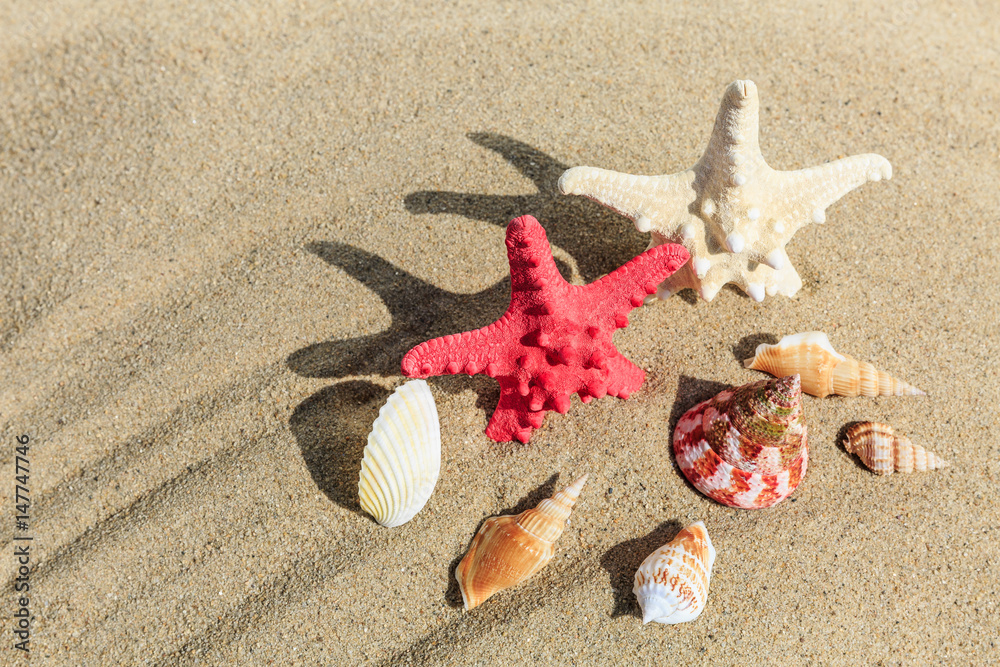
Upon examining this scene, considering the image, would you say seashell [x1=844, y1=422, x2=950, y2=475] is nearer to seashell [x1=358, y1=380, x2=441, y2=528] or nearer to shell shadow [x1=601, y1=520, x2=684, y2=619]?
shell shadow [x1=601, y1=520, x2=684, y2=619]

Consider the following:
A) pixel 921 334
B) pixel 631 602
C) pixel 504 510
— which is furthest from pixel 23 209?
pixel 921 334

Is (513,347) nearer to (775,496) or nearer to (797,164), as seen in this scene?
(775,496)

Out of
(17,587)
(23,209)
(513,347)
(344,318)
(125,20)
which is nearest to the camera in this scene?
(513,347)

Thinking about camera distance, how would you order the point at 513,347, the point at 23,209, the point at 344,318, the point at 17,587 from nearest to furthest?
1. the point at 513,347
2. the point at 17,587
3. the point at 344,318
4. the point at 23,209

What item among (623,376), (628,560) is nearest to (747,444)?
(623,376)

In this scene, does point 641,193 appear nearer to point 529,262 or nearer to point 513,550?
point 529,262

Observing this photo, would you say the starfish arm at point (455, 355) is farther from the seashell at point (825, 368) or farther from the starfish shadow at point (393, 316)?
the seashell at point (825, 368)
